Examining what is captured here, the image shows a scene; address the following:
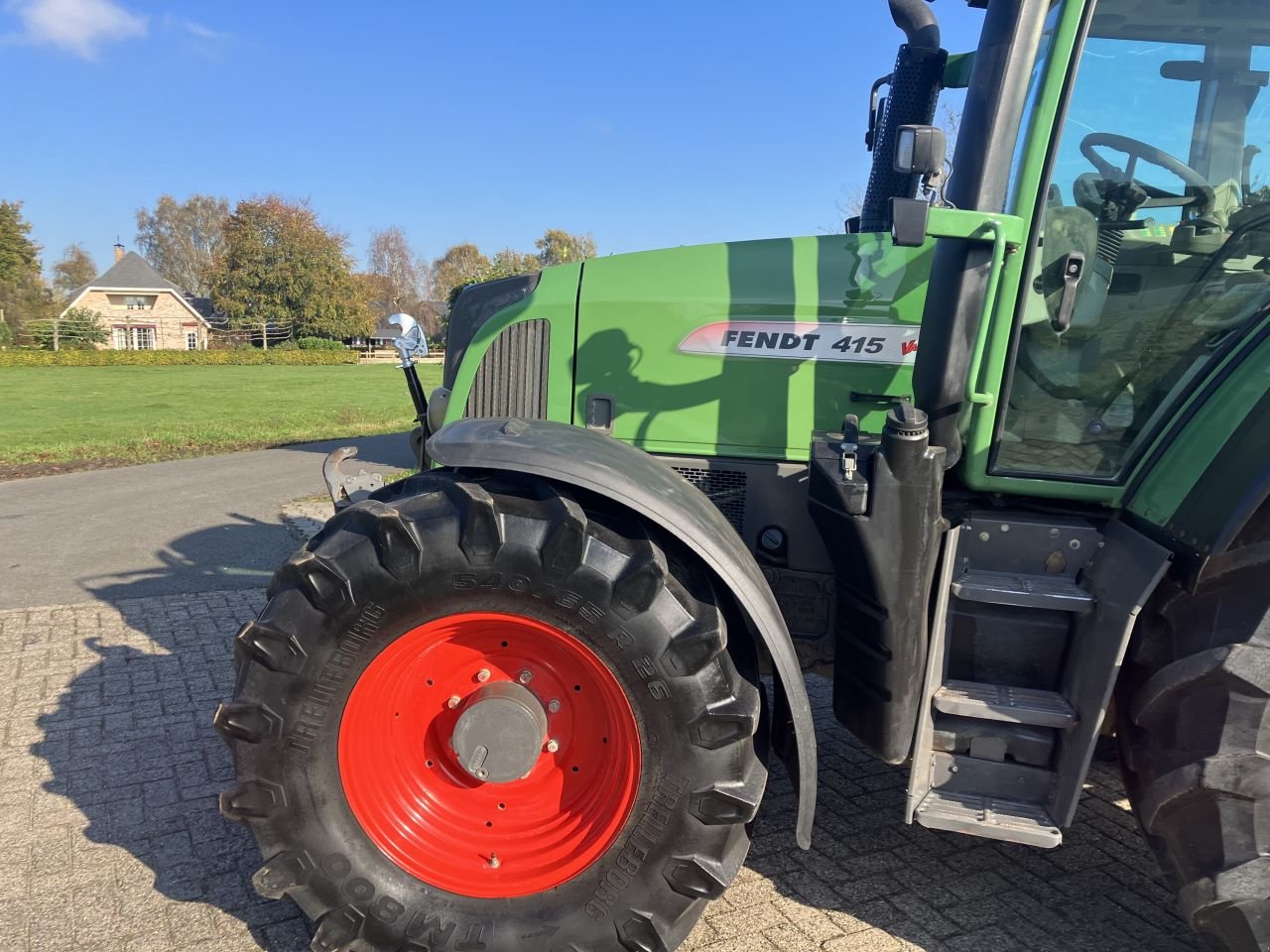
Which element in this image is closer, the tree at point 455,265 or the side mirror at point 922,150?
the side mirror at point 922,150

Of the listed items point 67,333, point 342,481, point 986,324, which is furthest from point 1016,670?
point 67,333

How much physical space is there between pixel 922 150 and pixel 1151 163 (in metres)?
0.84

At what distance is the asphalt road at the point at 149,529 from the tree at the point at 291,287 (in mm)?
47216

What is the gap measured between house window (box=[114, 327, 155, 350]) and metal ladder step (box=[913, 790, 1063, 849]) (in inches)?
2791

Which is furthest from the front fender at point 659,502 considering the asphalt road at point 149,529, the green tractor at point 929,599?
the asphalt road at point 149,529

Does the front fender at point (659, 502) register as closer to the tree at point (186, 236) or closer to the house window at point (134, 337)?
the house window at point (134, 337)

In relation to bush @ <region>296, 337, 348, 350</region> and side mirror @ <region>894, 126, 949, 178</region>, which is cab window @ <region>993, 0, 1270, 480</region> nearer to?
→ side mirror @ <region>894, 126, 949, 178</region>

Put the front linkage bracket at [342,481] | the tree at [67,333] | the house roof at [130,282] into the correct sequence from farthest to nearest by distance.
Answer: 1. the house roof at [130,282]
2. the tree at [67,333]
3. the front linkage bracket at [342,481]

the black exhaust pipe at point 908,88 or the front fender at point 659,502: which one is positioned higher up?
the black exhaust pipe at point 908,88

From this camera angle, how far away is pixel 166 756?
3.74 meters

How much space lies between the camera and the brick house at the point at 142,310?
206 feet

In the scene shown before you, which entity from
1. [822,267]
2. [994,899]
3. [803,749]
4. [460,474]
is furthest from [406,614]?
[994,899]

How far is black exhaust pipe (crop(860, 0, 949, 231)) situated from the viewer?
10.3 ft

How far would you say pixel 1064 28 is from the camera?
2.33 meters
